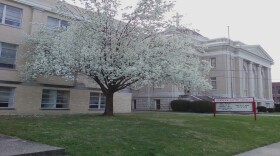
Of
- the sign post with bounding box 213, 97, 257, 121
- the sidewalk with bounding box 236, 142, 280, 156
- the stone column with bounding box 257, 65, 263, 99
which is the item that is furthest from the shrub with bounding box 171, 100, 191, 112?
the stone column with bounding box 257, 65, 263, 99

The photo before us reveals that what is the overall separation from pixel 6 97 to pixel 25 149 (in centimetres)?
1448

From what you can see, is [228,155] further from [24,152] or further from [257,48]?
[257,48]

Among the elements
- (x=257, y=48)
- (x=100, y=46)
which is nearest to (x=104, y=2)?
(x=100, y=46)

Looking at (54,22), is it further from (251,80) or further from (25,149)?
(251,80)

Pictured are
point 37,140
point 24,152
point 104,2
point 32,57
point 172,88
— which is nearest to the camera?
Result: point 24,152

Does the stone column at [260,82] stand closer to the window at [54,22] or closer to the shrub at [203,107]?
the shrub at [203,107]

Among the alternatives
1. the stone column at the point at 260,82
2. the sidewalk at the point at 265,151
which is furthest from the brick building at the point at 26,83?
the stone column at the point at 260,82

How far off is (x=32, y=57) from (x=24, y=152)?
15.1m

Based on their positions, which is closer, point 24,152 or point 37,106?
point 24,152

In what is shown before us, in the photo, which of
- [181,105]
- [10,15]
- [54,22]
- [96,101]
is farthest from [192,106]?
[10,15]

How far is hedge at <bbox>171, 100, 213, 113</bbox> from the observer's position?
35312 millimetres

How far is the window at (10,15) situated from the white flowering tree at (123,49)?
4.79 metres

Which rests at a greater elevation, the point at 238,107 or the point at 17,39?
the point at 17,39

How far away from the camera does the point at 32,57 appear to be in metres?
21.0
